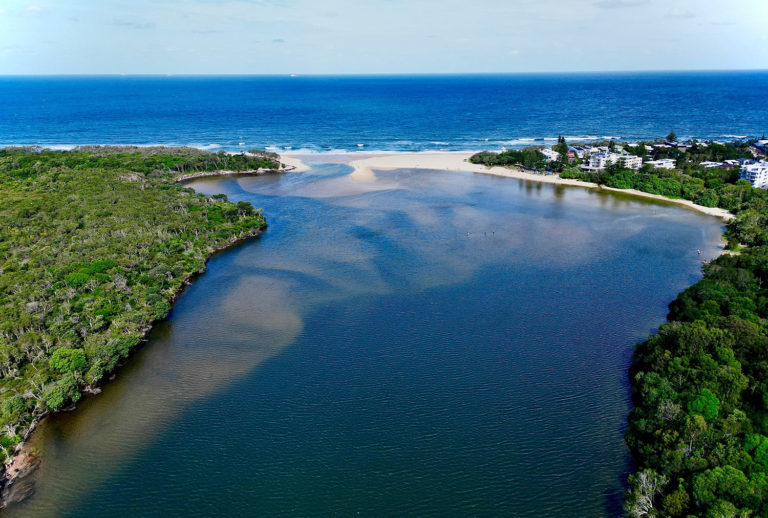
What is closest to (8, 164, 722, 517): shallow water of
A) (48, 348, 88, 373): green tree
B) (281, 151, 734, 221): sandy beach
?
(48, 348, 88, 373): green tree

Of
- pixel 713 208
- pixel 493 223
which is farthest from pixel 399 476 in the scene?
pixel 713 208

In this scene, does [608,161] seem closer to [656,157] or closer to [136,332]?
[656,157]

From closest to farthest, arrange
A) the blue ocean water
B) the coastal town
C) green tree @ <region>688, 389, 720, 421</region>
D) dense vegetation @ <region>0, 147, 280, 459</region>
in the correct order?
green tree @ <region>688, 389, 720, 421</region> → dense vegetation @ <region>0, 147, 280, 459</region> → the coastal town → the blue ocean water

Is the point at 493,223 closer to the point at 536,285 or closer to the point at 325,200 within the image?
the point at 536,285

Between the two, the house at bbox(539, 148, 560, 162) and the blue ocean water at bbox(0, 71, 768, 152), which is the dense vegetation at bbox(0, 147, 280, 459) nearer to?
the blue ocean water at bbox(0, 71, 768, 152)

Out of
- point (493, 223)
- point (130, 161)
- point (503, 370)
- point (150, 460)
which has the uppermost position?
point (130, 161)

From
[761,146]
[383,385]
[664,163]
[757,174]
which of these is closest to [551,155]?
[664,163]

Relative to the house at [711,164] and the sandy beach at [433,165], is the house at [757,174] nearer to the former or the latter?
the house at [711,164]
